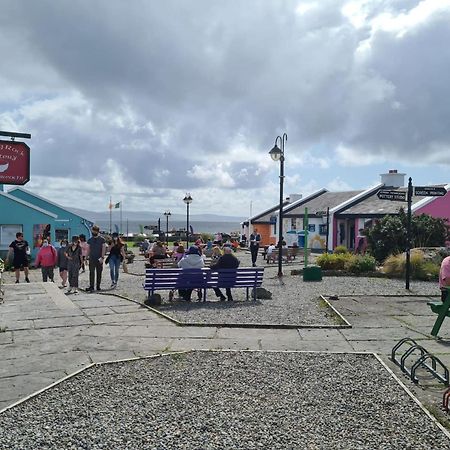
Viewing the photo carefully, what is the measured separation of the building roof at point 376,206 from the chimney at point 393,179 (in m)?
1.97

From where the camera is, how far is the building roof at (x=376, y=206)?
31.5 metres

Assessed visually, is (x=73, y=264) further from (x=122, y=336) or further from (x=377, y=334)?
(x=377, y=334)

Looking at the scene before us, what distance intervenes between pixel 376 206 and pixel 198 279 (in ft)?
81.9

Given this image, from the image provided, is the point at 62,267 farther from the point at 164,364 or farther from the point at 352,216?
the point at 352,216

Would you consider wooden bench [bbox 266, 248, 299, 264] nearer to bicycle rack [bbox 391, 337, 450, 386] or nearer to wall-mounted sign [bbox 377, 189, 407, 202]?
wall-mounted sign [bbox 377, 189, 407, 202]

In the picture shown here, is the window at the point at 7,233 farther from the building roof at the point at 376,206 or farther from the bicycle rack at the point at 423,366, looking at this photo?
the bicycle rack at the point at 423,366

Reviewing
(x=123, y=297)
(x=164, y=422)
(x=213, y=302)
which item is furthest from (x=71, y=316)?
(x=164, y=422)

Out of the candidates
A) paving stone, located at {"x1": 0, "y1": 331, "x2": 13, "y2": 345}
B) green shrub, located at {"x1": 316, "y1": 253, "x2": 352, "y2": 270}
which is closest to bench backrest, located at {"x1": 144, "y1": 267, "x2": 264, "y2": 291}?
paving stone, located at {"x1": 0, "y1": 331, "x2": 13, "y2": 345}

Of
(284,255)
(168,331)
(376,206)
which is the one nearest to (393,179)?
(376,206)

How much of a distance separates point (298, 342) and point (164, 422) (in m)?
3.66

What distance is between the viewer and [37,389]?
5531mm

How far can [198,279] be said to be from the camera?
1176 cm

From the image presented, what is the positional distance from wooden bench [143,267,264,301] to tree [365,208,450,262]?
434 inches

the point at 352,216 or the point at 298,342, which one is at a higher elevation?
the point at 352,216
